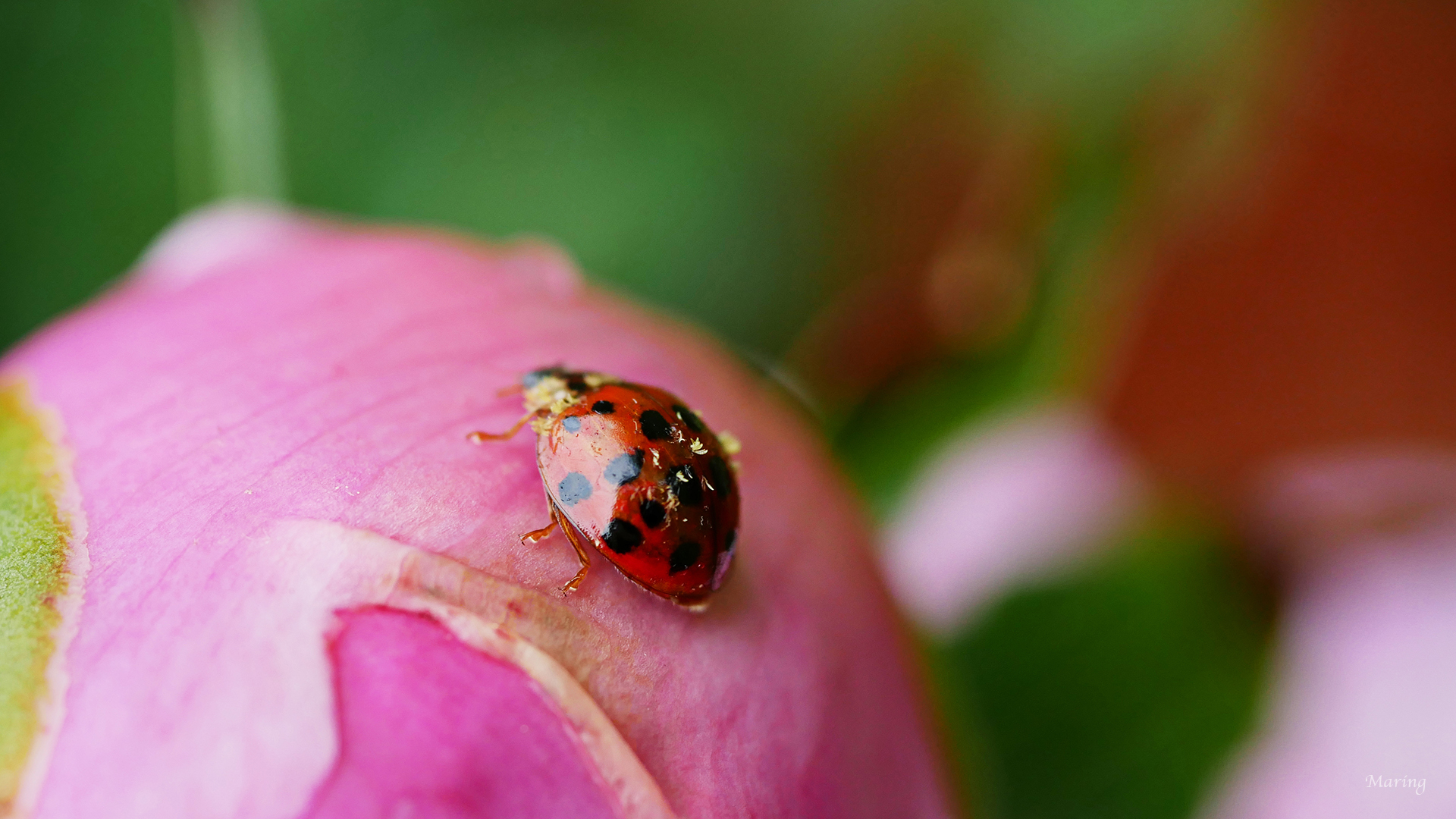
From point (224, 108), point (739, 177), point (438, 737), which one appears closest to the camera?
point (438, 737)

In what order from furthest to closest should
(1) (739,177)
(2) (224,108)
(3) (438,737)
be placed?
(1) (739,177) → (2) (224,108) → (3) (438,737)

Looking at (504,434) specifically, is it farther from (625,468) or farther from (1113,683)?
(1113,683)

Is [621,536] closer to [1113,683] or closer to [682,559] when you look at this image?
[682,559]

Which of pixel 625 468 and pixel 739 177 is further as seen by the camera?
pixel 739 177

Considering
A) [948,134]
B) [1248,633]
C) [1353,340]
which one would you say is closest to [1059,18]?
[948,134]

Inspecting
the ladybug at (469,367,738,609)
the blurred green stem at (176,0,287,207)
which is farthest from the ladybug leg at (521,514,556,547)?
the blurred green stem at (176,0,287,207)

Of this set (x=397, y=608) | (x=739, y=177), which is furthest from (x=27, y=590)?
(x=739, y=177)

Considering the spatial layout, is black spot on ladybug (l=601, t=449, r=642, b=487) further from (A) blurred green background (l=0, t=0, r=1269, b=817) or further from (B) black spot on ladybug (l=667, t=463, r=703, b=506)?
(A) blurred green background (l=0, t=0, r=1269, b=817)

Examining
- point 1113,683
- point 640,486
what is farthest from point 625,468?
point 1113,683
